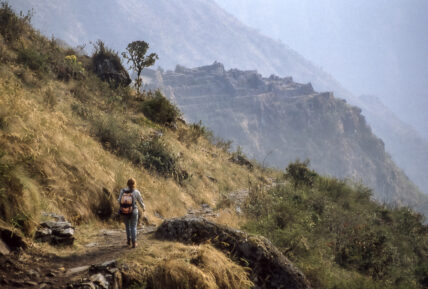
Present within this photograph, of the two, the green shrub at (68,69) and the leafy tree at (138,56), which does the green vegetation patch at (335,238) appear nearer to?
the green shrub at (68,69)

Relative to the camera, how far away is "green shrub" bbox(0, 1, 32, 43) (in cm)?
1268

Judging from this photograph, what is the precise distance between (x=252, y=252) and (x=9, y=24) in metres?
14.7

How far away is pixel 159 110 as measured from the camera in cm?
1655

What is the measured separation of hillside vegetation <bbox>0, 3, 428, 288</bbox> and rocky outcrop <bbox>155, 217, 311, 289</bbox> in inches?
8.1

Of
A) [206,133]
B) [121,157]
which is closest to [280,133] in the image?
[206,133]

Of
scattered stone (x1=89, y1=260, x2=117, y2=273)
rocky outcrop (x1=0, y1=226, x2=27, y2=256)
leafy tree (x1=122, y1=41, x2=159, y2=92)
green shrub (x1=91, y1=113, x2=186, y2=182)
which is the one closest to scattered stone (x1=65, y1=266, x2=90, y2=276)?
scattered stone (x1=89, y1=260, x2=117, y2=273)

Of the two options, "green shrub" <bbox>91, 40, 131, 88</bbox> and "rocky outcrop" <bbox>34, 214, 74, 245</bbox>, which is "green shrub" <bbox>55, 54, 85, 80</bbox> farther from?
"rocky outcrop" <bbox>34, 214, 74, 245</bbox>

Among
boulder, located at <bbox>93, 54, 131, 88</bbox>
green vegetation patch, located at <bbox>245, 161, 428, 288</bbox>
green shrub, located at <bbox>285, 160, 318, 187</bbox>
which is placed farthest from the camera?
green shrub, located at <bbox>285, 160, 318, 187</bbox>

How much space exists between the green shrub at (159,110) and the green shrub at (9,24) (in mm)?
6554

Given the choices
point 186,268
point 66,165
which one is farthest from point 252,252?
A: point 66,165

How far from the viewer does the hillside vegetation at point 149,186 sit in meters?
4.50

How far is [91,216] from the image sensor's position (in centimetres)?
671

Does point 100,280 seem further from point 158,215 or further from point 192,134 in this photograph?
point 192,134

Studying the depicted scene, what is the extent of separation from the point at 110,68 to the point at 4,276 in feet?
50.7
